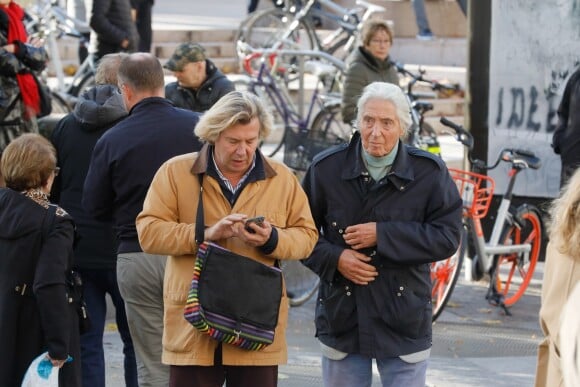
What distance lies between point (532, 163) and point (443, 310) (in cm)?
124

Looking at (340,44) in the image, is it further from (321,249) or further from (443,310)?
(321,249)

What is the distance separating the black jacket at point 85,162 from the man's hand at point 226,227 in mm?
1500

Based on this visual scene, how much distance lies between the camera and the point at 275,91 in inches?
514

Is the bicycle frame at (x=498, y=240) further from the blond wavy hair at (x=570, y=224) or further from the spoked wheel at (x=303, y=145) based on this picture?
the blond wavy hair at (x=570, y=224)

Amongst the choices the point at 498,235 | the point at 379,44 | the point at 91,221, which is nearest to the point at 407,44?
the point at 379,44

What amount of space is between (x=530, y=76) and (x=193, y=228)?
215 inches

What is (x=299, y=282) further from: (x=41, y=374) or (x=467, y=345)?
(x=41, y=374)

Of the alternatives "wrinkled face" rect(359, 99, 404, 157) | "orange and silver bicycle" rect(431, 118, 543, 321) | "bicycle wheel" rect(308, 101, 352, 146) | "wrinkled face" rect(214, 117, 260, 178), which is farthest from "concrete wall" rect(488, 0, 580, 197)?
"wrinkled face" rect(214, 117, 260, 178)

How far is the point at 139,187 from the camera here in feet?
18.9

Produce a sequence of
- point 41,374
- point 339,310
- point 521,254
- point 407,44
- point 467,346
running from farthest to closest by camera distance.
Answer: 1. point 407,44
2. point 521,254
3. point 467,346
4. point 41,374
5. point 339,310

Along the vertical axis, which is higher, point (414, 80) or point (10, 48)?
point (10, 48)

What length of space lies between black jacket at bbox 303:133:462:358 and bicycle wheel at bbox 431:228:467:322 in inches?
130

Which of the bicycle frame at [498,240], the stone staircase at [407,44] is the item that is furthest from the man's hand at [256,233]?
the stone staircase at [407,44]

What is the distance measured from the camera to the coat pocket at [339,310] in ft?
17.0
